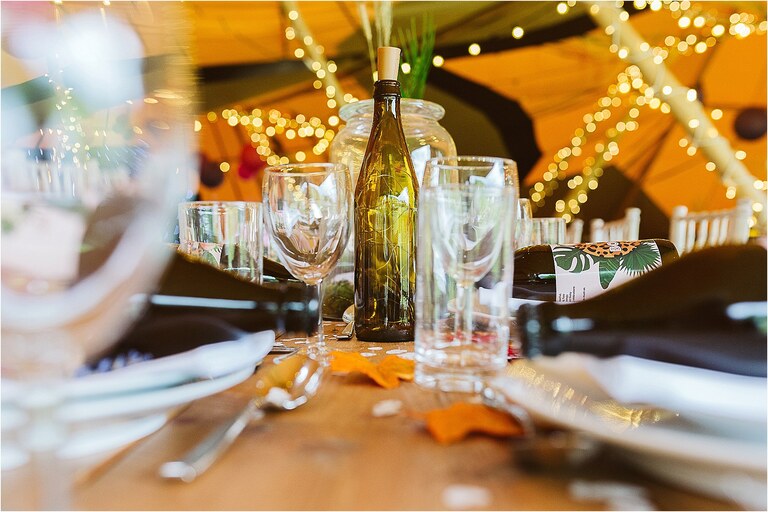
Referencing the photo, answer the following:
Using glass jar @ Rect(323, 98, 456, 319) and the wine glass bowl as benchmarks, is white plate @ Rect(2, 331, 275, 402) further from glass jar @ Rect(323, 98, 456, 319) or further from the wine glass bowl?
glass jar @ Rect(323, 98, 456, 319)

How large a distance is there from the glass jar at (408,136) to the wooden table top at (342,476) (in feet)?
1.84

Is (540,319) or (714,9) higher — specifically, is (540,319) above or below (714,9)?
below

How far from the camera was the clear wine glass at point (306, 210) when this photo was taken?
0.51 metres

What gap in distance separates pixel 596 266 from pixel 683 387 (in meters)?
0.32

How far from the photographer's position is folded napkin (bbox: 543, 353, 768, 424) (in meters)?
0.25

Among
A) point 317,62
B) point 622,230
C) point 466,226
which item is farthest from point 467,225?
point 317,62

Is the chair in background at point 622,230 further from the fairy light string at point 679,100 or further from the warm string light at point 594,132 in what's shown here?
the fairy light string at point 679,100

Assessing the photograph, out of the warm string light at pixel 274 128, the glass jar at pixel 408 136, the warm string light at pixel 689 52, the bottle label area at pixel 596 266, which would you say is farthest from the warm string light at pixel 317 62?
the bottle label area at pixel 596 266

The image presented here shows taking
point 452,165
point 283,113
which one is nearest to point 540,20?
point 283,113

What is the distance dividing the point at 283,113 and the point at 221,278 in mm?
3117

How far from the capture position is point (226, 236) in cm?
61

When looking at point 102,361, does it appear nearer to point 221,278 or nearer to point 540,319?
point 221,278

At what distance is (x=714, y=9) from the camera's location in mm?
2926

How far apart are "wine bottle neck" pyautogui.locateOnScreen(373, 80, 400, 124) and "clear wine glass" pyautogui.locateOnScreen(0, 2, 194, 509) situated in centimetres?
41
